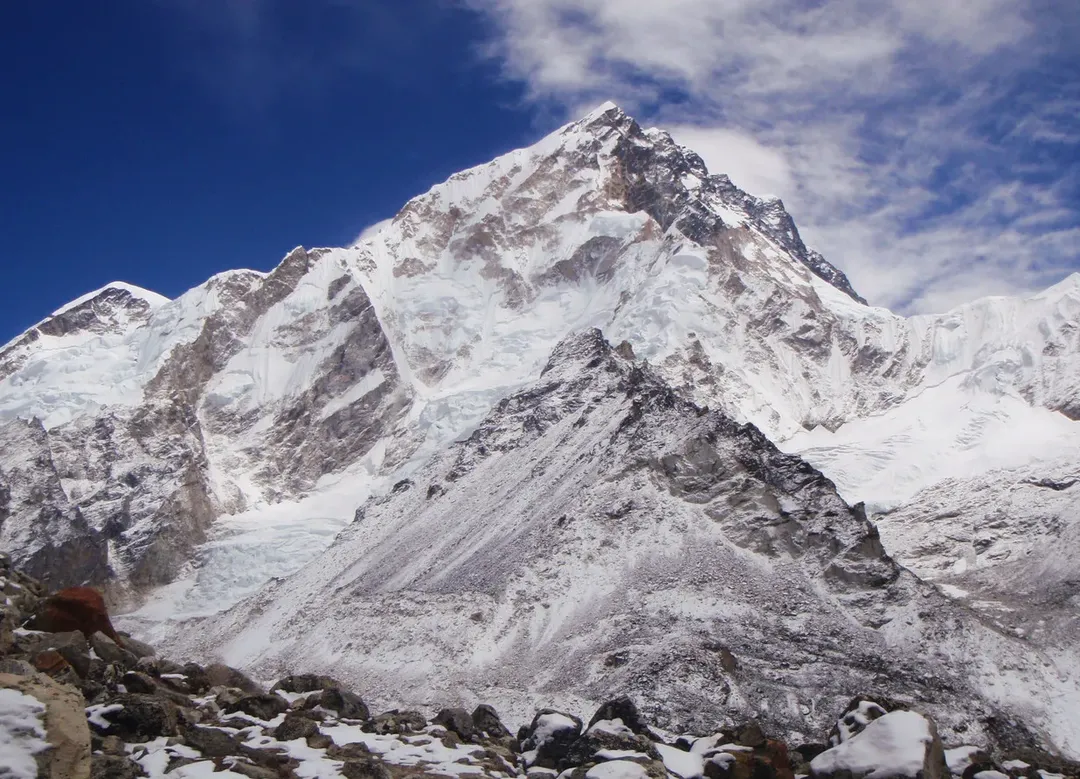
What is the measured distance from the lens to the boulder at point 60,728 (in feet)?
55.7

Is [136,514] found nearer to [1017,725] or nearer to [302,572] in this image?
[302,572]

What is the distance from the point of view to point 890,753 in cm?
2328

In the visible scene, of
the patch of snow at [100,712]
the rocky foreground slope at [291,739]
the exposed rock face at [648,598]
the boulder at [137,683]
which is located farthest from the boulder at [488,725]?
the exposed rock face at [648,598]

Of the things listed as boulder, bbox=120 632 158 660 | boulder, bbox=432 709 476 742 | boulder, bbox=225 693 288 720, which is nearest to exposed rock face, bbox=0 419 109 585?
boulder, bbox=120 632 158 660

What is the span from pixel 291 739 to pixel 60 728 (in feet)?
26.6

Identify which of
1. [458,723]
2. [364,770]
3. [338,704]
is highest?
[458,723]

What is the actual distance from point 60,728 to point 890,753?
632 inches

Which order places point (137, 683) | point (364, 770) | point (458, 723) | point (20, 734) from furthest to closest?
point (458, 723)
point (137, 683)
point (364, 770)
point (20, 734)

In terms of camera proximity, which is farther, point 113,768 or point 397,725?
point 397,725

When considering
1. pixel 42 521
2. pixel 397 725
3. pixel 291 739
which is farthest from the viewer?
pixel 42 521

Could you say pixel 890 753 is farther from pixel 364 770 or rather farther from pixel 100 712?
pixel 100 712

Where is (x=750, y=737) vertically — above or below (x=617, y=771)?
above

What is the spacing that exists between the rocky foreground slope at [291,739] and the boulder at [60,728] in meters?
0.02

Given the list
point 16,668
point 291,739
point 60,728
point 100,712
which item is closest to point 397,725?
point 291,739
